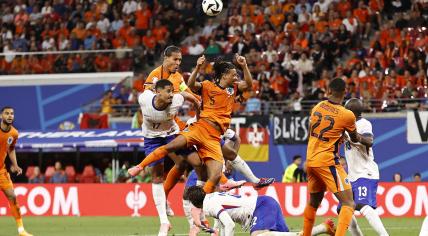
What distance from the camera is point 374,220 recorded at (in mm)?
14398

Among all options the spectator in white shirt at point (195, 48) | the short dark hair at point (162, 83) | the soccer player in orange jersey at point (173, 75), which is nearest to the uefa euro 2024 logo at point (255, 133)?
the spectator in white shirt at point (195, 48)

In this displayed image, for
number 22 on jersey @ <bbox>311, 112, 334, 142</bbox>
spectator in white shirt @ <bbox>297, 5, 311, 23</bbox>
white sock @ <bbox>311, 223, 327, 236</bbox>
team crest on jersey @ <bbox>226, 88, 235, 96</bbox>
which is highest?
spectator in white shirt @ <bbox>297, 5, 311, 23</bbox>

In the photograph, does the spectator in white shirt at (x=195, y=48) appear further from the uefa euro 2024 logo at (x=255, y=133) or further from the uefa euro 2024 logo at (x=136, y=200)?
the uefa euro 2024 logo at (x=136, y=200)

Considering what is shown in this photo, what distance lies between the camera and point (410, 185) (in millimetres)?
24781

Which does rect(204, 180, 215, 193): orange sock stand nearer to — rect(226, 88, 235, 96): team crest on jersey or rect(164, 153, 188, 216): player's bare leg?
rect(164, 153, 188, 216): player's bare leg

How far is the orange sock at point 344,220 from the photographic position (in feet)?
44.0

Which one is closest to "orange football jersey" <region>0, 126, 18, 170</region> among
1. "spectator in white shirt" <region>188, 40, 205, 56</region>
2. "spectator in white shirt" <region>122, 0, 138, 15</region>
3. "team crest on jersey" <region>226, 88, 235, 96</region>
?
"team crest on jersey" <region>226, 88, 235, 96</region>

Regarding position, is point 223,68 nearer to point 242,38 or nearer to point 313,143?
point 313,143

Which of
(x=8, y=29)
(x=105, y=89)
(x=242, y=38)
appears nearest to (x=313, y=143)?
(x=242, y=38)

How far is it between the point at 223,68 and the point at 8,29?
26.9 m

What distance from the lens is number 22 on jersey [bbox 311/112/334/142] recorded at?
13.6m

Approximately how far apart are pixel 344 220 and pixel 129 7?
1058 inches

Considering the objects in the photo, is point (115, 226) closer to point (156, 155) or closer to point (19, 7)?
point (156, 155)

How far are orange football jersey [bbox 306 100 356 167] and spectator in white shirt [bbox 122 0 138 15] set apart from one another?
2600 cm
